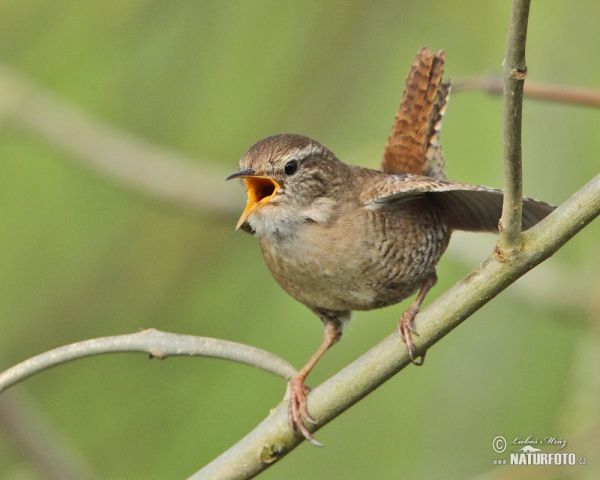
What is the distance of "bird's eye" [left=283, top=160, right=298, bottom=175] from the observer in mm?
3150

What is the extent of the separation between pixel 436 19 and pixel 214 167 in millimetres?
1504

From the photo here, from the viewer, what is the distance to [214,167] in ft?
15.4

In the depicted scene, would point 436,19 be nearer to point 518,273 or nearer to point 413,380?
point 413,380

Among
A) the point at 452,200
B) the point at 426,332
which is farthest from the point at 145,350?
the point at 452,200

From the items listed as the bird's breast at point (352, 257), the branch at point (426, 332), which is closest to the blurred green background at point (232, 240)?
the bird's breast at point (352, 257)

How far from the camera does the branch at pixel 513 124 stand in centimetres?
181

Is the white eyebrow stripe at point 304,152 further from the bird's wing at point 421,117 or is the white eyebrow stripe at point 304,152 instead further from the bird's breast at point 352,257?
the bird's wing at point 421,117

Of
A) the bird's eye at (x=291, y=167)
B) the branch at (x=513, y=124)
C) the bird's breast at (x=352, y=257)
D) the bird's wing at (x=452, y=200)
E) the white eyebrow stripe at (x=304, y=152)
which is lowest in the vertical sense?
the branch at (x=513, y=124)

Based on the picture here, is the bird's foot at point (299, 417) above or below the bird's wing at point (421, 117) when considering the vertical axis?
below

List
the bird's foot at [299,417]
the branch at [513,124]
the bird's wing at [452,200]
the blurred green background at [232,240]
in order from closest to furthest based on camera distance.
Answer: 1. the branch at [513,124]
2. the bird's foot at [299,417]
3. the bird's wing at [452,200]
4. the blurred green background at [232,240]

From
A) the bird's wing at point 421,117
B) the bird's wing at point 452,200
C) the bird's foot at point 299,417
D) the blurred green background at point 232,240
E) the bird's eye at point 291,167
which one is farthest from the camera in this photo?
the blurred green background at point 232,240

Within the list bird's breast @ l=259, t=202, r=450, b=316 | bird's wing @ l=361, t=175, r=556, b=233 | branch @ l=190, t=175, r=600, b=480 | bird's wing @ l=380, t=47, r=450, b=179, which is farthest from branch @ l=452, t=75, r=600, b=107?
branch @ l=190, t=175, r=600, b=480

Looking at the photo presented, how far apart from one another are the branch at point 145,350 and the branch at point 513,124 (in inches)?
30.2

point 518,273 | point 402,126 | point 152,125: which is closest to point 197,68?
point 152,125
